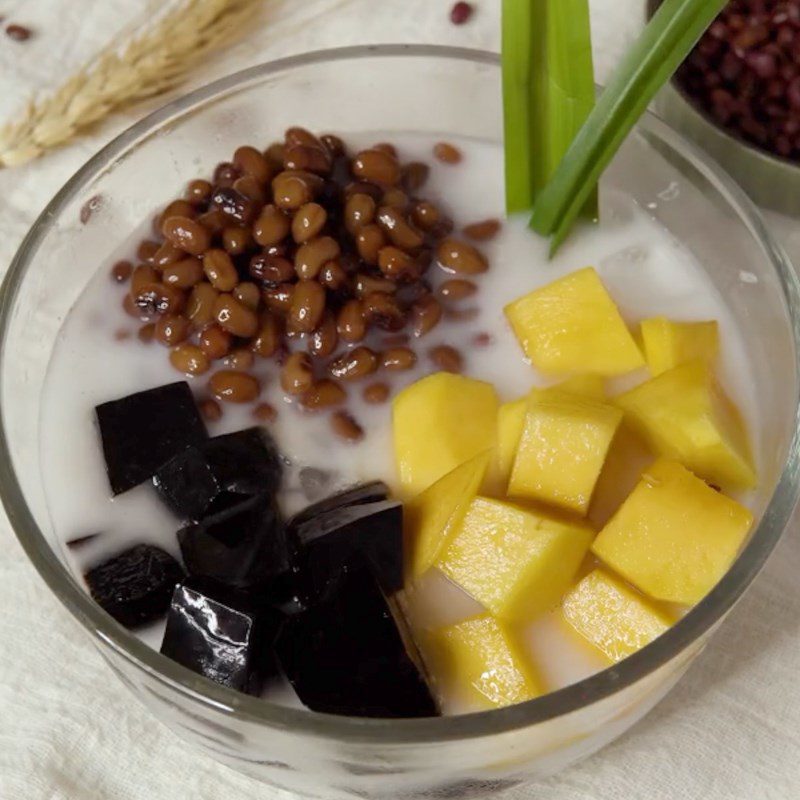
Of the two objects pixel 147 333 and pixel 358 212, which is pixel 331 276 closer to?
pixel 358 212

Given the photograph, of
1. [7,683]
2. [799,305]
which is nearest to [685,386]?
[799,305]

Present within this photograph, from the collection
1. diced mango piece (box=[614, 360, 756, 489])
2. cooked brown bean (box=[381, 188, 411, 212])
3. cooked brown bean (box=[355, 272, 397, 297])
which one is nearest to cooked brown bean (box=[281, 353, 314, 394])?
cooked brown bean (box=[355, 272, 397, 297])

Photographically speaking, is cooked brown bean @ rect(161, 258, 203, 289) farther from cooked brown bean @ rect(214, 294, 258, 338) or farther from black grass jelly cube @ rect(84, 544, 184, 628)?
black grass jelly cube @ rect(84, 544, 184, 628)

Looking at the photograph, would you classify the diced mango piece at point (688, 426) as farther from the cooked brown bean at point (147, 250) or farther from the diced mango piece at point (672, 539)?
the cooked brown bean at point (147, 250)

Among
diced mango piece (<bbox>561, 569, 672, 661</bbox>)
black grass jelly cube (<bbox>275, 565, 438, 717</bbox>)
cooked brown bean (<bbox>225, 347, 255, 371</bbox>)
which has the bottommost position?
diced mango piece (<bbox>561, 569, 672, 661</bbox>)

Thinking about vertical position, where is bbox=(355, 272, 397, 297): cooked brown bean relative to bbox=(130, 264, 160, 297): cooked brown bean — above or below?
below

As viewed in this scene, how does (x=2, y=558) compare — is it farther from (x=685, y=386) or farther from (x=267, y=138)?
(x=685, y=386)

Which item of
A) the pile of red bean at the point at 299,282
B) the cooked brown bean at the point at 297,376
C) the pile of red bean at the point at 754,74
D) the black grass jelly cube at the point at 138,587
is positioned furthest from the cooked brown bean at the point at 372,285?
the pile of red bean at the point at 754,74
